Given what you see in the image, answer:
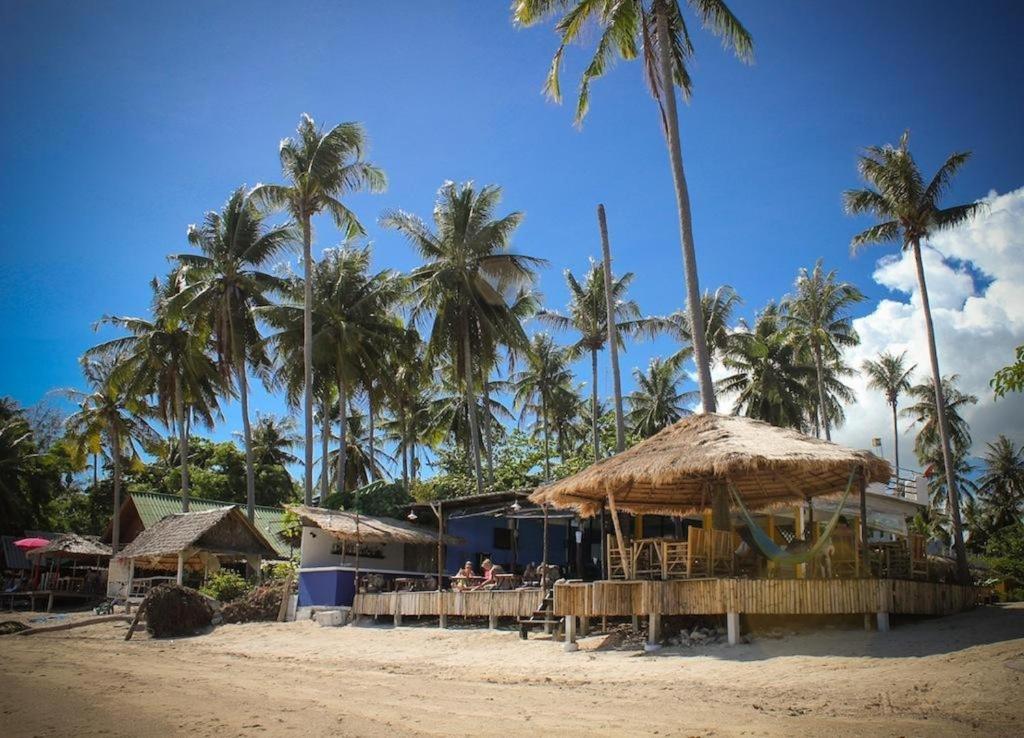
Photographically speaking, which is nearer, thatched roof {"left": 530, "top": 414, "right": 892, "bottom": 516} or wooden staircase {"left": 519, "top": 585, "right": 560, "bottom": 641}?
thatched roof {"left": 530, "top": 414, "right": 892, "bottom": 516}

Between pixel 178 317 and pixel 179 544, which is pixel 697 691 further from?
pixel 178 317

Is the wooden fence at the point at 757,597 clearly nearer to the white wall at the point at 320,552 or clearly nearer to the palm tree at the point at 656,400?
the white wall at the point at 320,552

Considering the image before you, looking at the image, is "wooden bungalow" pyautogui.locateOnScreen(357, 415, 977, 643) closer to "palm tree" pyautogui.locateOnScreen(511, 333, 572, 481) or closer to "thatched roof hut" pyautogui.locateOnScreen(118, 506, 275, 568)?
"thatched roof hut" pyautogui.locateOnScreen(118, 506, 275, 568)

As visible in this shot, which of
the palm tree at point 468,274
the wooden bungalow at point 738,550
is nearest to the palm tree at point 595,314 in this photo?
the palm tree at point 468,274

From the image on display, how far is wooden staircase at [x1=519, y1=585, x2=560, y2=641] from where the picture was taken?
14445mm

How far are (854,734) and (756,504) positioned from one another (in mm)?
9851

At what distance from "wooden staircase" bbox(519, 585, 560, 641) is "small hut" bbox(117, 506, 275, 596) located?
1228 cm

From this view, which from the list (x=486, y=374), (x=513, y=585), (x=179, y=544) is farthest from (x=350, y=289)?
(x=513, y=585)

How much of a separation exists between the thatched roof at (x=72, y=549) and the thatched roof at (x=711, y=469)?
73.7 feet

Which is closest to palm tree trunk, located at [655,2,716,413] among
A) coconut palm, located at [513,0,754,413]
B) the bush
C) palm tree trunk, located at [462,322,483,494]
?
coconut palm, located at [513,0,754,413]

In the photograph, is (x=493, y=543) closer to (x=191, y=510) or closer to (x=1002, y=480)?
(x=191, y=510)

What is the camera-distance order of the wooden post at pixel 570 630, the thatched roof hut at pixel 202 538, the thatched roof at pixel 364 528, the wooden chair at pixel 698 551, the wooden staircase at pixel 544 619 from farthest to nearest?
the thatched roof hut at pixel 202 538
the thatched roof at pixel 364 528
the wooden staircase at pixel 544 619
the wooden post at pixel 570 630
the wooden chair at pixel 698 551

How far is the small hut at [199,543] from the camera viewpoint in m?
23.5

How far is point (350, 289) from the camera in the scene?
3014 cm
